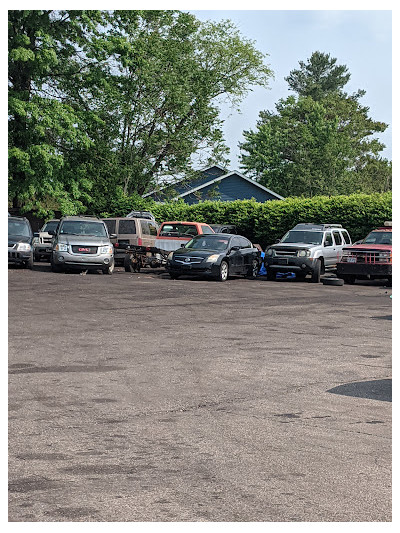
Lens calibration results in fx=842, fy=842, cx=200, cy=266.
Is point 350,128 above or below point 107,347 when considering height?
above

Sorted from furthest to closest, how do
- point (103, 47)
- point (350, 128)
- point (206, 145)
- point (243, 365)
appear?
point (350, 128)
point (206, 145)
point (103, 47)
point (243, 365)

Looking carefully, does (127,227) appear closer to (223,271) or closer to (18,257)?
(18,257)

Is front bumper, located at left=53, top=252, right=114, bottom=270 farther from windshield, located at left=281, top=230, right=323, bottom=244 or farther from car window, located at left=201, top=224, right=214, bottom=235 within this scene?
windshield, located at left=281, top=230, right=323, bottom=244

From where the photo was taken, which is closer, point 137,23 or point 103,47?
point 103,47

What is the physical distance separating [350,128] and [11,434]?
252 feet

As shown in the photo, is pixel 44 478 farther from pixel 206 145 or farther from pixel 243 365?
pixel 206 145

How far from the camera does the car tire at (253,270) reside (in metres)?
29.3

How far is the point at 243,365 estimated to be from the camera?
10.6 m

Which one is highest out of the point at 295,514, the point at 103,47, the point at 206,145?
the point at 103,47

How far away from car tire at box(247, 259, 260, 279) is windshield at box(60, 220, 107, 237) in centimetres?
519

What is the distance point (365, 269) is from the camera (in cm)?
2659

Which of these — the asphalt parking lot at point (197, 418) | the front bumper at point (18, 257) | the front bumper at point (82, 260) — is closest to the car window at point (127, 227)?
the front bumper at point (82, 260)

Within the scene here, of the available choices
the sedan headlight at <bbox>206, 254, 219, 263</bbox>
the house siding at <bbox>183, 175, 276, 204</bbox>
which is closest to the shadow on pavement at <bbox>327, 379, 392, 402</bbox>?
the sedan headlight at <bbox>206, 254, 219, 263</bbox>

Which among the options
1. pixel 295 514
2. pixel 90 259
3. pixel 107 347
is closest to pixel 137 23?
pixel 90 259
